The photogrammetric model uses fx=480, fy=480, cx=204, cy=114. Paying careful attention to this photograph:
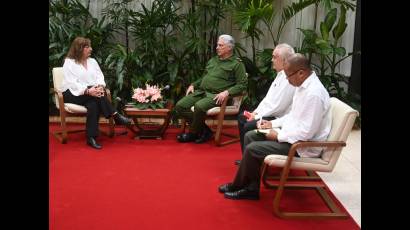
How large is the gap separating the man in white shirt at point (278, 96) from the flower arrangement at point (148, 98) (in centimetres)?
133

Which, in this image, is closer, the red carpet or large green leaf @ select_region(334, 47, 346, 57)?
the red carpet

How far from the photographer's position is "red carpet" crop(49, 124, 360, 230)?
3.56m

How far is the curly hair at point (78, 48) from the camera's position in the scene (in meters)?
5.70

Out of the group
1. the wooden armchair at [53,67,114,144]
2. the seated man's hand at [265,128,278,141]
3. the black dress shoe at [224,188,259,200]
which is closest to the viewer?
the seated man's hand at [265,128,278,141]

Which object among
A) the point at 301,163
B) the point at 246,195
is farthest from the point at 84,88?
the point at 301,163

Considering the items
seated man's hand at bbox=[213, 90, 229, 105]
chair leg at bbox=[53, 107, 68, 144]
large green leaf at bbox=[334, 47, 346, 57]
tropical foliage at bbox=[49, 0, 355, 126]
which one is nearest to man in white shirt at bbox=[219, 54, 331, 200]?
seated man's hand at bbox=[213, 90, 229, 105]

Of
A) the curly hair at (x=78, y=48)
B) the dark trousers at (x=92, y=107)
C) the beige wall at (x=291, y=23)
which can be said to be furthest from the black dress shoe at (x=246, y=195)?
the beige wall at (x=291, y=23)

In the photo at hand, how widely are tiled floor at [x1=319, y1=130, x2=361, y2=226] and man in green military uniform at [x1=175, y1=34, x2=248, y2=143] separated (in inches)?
56.9

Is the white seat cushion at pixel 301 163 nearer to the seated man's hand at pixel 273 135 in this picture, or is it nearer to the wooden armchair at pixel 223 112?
the seated man's hand at pixel 273 135

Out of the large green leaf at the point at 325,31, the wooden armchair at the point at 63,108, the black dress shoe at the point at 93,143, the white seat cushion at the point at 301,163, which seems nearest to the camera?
the white seat cushion at the point at 301,163

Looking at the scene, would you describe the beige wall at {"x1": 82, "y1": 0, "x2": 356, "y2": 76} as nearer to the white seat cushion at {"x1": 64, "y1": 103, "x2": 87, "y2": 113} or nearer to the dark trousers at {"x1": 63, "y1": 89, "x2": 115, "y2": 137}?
the dark trousers at {"x1": 63, "y1": 89, "x2": 115, "y2": 137}

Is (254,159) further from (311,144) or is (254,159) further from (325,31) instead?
(325,31)

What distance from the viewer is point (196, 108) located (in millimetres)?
5637
